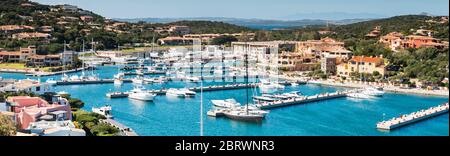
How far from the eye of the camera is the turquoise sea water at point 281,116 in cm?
636

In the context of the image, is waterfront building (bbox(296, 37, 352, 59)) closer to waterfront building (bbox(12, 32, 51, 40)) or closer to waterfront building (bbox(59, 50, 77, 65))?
waterfront building (bbox(59, 50, 77, 65))

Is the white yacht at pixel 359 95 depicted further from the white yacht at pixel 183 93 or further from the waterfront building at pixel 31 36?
the waterfront building at pixel 31 36

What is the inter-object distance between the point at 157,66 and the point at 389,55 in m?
5.22

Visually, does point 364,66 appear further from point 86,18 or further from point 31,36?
point 86,18

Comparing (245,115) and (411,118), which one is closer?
(245,115)

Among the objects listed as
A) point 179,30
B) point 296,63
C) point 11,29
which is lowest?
point 296,63

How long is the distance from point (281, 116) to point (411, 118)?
1532 millimetres

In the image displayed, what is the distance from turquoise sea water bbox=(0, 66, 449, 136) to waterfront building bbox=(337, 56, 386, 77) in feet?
5.68

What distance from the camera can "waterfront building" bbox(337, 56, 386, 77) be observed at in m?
11.6

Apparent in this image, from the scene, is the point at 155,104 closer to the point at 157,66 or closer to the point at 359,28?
the point at 157,66

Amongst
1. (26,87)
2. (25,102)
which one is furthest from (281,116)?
(26,87)

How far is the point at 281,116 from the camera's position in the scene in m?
7.51

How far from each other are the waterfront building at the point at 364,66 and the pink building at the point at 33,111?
7357 mm
